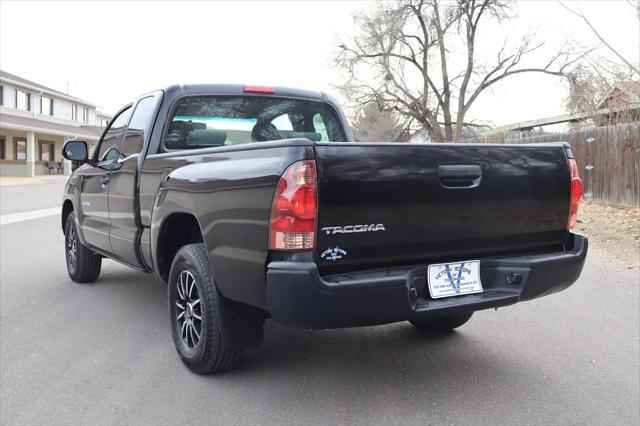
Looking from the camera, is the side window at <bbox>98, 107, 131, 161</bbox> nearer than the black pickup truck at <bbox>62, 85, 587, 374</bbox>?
No

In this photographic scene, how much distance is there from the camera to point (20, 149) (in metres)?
39.8

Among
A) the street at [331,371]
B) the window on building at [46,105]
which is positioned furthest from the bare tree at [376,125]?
the street at [331,371]

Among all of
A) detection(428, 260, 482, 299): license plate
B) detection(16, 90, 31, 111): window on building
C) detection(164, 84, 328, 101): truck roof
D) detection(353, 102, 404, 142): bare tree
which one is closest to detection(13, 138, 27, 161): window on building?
detection(16, 90, 31, 111): window on building

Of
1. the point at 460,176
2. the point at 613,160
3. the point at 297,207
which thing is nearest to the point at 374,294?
the point at 297,207

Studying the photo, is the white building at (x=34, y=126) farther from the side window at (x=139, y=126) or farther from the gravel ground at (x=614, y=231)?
the side window at (x=139, y=126)

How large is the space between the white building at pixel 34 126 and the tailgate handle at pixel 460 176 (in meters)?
36.2

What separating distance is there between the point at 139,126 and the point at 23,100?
4192 centimetres

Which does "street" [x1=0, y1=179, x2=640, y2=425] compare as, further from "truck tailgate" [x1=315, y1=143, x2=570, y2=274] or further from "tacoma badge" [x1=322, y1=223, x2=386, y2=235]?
"tacoma badge" [x1=322, y1=223, x2=386, y2=235]

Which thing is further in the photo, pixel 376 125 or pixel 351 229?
pixel 376 125

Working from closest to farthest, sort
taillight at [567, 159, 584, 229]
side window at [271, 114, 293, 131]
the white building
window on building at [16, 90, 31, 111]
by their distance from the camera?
taillight at [567, 159, 584, 229] → side window at [271, 114, 293, 131] → the white building → window on building at [16, 90, 31, 111]

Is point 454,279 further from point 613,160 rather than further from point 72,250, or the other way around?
point 613,160

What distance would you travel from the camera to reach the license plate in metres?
3.30

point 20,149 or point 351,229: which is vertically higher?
point 20,149

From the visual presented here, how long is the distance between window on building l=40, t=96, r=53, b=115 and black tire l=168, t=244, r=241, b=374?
45.3 metres
